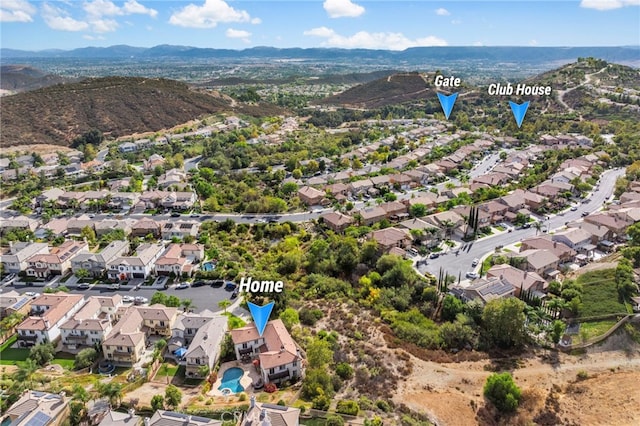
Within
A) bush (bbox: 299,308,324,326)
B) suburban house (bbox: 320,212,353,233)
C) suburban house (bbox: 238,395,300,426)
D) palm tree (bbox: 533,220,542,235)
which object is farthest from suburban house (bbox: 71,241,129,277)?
palm tree (bbox: 533,220,542,235)

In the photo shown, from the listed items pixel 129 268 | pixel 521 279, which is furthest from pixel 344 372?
pixel 129 268

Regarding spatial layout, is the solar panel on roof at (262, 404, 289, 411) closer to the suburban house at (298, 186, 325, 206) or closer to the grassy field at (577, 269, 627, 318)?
the grassy field at (577, 269, 627, 318)

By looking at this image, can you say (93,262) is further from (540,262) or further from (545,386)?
(540,262)

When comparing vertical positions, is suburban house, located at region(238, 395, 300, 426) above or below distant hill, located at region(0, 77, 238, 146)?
below

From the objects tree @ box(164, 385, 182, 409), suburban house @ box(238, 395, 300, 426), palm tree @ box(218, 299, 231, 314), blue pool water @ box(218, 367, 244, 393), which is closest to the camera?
suburban house @ box(238, 395, 300, 426)

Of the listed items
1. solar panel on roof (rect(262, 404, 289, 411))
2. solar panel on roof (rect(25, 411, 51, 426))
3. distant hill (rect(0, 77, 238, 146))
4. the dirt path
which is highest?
Answer: distant hill (rect(0, 77, 238, 146))

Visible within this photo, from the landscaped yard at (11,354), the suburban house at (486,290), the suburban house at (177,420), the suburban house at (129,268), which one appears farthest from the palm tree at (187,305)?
the suburban house at (486,290)

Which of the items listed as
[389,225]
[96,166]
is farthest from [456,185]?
[96,166]
